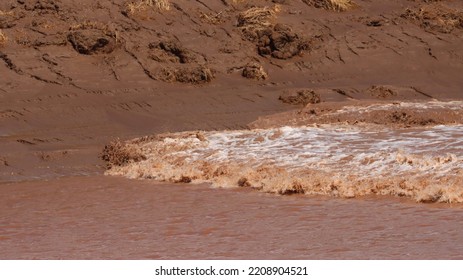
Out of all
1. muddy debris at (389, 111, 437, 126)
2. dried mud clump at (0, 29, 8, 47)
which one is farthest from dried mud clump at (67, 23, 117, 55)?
muddy debris at (389, 111, 437, 126)

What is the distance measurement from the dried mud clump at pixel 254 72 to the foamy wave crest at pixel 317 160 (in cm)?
270

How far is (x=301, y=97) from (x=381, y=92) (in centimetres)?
180

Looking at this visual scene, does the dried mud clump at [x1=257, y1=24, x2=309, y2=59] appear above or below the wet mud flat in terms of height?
above

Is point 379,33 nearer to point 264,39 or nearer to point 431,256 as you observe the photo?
point 264,39

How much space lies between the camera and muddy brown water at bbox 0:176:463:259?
6.44m

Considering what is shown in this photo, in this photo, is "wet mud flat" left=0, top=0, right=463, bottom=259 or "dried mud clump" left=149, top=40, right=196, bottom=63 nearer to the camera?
"wet mud flat" left=0, top=0, right=463, bottom=259

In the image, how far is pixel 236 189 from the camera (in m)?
9.91

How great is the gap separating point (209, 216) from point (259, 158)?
303 centimetres

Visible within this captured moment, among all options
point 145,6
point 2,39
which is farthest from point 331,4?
point 2,39

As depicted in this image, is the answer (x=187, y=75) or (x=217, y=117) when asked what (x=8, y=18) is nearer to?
(x=187, y=75)

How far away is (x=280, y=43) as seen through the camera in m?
16.8

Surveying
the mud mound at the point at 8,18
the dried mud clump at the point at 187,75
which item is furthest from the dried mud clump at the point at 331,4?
Answer: the mud mound at the point at 8,18

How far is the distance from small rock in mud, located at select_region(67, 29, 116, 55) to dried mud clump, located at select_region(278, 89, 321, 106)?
12.4 feet

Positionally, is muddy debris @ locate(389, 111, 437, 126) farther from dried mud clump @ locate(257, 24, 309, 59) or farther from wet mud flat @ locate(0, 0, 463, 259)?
dried mud clump @ locate(257, 24, 309, 59)
